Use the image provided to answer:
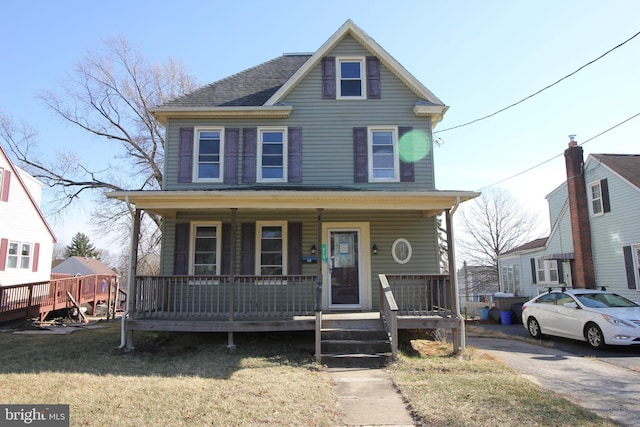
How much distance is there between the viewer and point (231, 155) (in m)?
11.5

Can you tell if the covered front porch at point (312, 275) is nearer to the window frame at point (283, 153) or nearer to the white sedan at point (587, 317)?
the window frame at point (283, 153)

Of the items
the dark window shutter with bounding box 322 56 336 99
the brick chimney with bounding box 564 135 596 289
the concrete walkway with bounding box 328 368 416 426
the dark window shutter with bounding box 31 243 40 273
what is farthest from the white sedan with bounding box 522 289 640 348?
the dark window shutter with bounding box 31 243 40 273

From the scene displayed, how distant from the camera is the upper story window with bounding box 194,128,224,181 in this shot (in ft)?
38.0

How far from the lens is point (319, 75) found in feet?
39.1

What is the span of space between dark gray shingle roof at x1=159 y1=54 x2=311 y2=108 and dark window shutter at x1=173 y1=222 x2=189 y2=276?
3.44 m

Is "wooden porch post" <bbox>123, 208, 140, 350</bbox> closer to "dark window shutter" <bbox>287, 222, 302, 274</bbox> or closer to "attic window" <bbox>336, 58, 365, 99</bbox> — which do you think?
"dark window shutter" <bbox>287, 222, 302, 274</bbox>

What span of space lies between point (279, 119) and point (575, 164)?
13.3 meters

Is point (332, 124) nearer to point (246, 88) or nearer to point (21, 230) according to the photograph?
point (246, 88)

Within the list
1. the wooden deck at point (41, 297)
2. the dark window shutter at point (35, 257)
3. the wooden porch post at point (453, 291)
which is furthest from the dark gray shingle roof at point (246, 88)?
the dark window shutter at point (35, 257)

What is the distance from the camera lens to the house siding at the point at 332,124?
1150cm

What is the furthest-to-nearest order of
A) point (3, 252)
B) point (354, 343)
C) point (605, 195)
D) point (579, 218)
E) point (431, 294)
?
point (579, 218)
point (3, 252)
point (605, 195)
point (431, 294)
point (354, 343)

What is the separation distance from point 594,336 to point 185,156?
11.1 meters

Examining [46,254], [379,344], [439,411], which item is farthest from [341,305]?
[46,254]

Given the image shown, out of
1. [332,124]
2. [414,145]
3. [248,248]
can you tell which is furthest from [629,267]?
[248,248]
